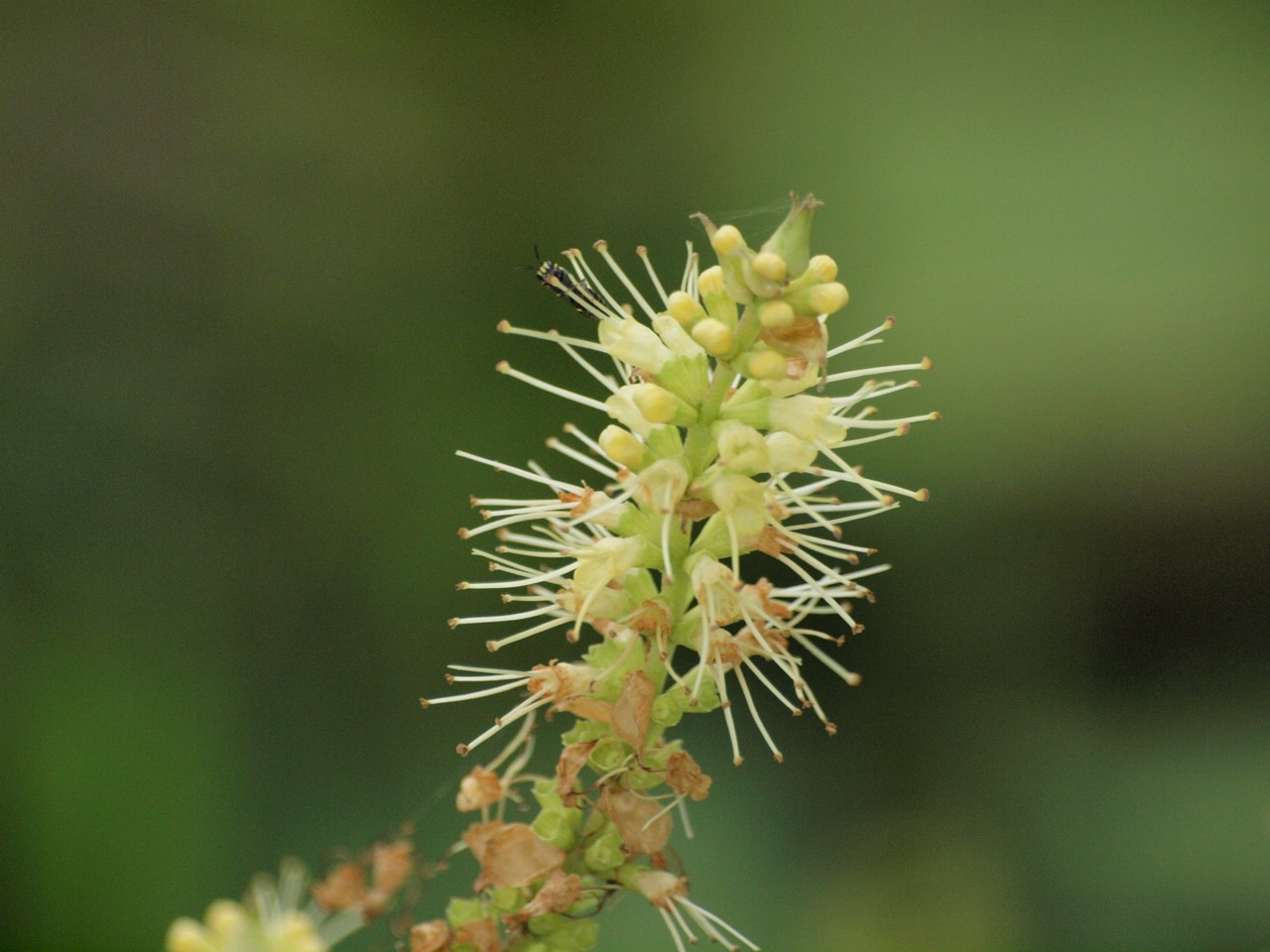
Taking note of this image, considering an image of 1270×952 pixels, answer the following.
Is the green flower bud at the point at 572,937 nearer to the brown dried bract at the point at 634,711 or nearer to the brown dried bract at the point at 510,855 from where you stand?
the brown dried bract at the point at 510,855

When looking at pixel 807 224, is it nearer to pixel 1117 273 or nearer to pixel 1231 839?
pixel 1231 839

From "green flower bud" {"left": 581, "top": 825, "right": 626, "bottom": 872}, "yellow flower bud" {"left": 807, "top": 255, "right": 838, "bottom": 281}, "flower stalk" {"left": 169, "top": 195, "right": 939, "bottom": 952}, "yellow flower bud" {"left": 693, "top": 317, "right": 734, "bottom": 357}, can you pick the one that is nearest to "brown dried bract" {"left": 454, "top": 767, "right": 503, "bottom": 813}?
"flower stalk" {"left": 169, "top": 195, "right": 939, "bottom": 952}


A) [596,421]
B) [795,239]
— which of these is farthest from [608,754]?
[596,421]

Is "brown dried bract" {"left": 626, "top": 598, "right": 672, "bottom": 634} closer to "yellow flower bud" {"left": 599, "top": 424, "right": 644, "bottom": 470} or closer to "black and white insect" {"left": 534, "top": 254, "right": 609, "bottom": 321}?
Result: "yellow flower bud" {"left": 599, "top": 424, "right": 644, "bottom": 470}

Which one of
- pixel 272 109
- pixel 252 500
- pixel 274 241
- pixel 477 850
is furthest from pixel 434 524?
pixel 477 850

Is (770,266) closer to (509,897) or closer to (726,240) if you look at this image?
(726,240)

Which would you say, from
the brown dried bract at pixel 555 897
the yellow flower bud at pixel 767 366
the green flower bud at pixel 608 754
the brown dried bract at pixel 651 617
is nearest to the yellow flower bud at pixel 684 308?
the yellow flower bud at pixel 767 366
